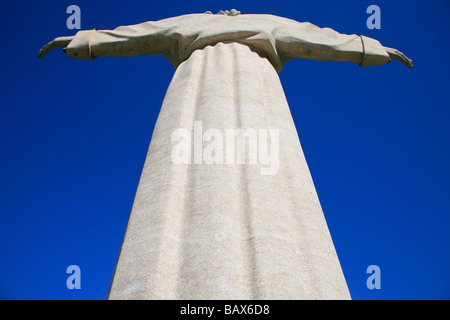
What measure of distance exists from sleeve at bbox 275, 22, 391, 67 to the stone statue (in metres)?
0.74

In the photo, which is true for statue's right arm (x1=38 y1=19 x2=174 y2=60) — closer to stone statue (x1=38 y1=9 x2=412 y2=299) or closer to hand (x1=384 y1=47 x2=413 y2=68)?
stone statue (x1=38 y1=9 x2=412 y2=299)

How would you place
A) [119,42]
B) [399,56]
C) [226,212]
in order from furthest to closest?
[399,56]
[119,42]
[226,212]

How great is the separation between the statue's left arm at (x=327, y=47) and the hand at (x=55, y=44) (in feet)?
9.71

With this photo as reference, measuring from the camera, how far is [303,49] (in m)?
5.34

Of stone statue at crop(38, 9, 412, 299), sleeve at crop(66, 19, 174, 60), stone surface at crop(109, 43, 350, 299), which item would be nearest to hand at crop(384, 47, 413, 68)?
stone statue at crop(38, 9, 412, 299)

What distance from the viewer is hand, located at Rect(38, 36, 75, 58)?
17.4ft

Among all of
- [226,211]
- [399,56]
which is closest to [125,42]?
[226,211]

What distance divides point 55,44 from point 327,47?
389 centimetres

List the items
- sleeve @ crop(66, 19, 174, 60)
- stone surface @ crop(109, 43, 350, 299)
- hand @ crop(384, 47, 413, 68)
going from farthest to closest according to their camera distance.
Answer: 1. hand @ crop(384, 47, 413, 68)
2. sleeve @ crop(66, 19, 174, 60)
3. stone surface @ crop(109, 43, 350, 299)

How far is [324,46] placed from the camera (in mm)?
5387

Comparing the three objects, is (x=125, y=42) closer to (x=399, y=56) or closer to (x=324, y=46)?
(x=324, y=46)
